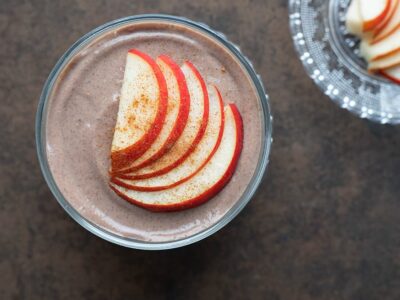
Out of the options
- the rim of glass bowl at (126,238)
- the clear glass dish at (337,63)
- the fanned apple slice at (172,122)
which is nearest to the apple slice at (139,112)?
the fanned apple slice at (172,122)

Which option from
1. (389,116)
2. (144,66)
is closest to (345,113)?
(389,116)

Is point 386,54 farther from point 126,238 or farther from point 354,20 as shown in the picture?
point 126,238

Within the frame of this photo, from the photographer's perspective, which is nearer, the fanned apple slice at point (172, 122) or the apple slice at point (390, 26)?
the fanned apple slice at point (172, 122)

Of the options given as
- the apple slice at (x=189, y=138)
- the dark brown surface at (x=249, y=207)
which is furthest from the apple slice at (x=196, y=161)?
the dark brown surface at (x=249, y=207)

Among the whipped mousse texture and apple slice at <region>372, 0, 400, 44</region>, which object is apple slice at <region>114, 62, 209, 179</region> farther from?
apple slice at <region>372, 0, 400, 44</region>

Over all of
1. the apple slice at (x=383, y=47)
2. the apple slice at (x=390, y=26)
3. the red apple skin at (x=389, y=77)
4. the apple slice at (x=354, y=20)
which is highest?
the apple slice at (x=354, y=20)

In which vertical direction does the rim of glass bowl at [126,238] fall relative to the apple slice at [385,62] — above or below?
below

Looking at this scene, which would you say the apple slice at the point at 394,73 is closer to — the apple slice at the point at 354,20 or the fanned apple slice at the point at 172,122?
the apple slice at the point at 354,20

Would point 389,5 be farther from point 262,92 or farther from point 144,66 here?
point 144,66

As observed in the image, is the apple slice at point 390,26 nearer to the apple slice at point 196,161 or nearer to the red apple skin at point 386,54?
the red apple skin at point 386,54
